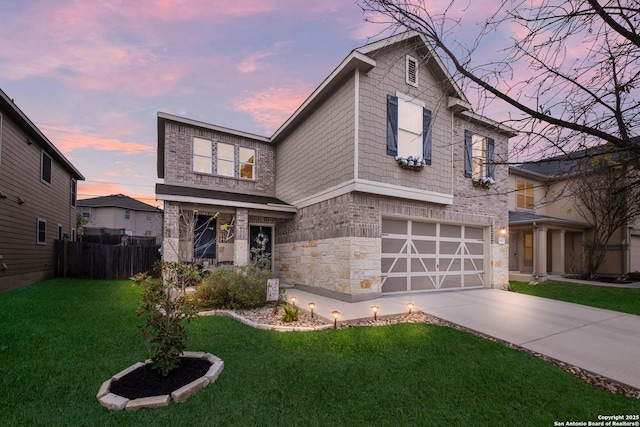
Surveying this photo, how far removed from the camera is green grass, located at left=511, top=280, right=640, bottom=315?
8.65 m

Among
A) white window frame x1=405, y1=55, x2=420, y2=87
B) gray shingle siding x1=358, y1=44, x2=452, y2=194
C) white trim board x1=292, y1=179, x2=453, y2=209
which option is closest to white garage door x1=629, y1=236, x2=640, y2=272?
white trim board x1=292, y1=179, x2=453, y2=209

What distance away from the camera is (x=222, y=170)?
1251cm

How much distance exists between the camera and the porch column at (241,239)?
1026cm

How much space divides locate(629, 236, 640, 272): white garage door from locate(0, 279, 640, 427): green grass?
17957 mm

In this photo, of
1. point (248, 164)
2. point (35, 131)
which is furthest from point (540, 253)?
point (35, 131)

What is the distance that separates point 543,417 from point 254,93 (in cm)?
1113

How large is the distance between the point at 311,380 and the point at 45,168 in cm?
1527

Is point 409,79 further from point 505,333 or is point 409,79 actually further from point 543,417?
point 543,417

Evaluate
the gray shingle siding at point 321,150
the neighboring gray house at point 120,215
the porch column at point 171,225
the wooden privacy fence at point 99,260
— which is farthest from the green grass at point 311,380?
the neighboring gray house at point 120,215

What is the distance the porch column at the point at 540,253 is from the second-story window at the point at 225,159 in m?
14.5

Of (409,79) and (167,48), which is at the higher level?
(167,48)

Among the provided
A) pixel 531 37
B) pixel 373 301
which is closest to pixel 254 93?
pixel 373 301

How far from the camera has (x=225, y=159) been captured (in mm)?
12617

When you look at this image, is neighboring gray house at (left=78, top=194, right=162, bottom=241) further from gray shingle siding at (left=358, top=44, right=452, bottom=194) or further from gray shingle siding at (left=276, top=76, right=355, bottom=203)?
gray shingle siding at (left=358, top=44, right=452, bottom=194)
